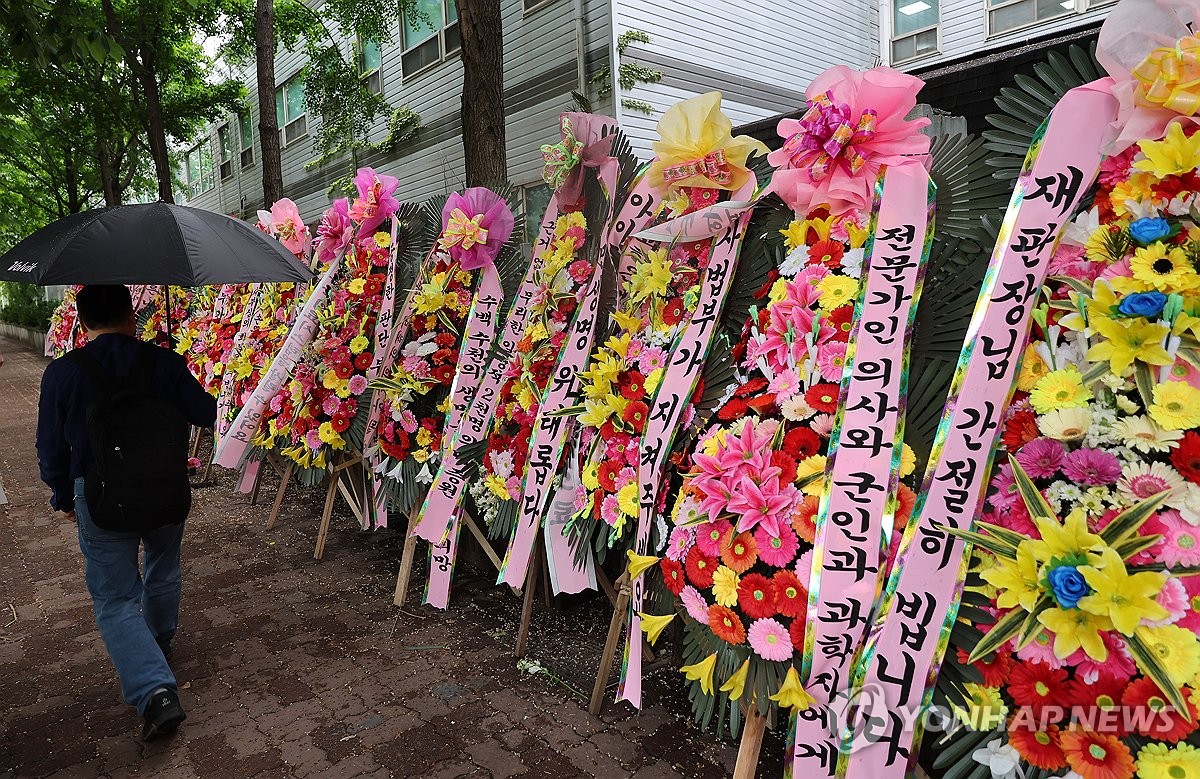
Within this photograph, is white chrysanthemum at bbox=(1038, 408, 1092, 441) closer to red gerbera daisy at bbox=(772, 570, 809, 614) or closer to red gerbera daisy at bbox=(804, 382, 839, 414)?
red gerbera daisy at bbox=(804, 382, 839, 414)

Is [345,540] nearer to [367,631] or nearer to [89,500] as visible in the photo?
[367,631]

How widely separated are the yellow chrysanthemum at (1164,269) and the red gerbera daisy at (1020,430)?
39cm

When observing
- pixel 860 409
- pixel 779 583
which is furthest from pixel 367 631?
pixel 860 409

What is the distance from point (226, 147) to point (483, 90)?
19794 millimetres

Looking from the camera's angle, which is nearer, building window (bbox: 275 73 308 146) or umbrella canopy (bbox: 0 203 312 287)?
umbrella canopy (bbox: 0 203 312 287)

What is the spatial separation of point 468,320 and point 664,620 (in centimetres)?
213

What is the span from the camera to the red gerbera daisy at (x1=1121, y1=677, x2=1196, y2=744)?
161 cm

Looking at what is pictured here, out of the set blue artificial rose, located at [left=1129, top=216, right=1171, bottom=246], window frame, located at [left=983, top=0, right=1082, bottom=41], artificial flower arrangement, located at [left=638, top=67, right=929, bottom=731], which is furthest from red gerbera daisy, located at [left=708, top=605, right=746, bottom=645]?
window frame, located at [left=983, top=0, right=1082, bottom=41]

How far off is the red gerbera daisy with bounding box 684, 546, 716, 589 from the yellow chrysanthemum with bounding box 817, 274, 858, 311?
814 mm

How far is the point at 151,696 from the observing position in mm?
3029

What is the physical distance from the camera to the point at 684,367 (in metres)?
2.74

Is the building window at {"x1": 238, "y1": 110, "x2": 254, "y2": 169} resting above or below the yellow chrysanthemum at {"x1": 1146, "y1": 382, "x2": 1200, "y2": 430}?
above

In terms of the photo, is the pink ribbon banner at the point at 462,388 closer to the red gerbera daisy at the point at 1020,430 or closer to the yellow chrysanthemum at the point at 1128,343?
the red gerbera daisy at the point at 1020,430

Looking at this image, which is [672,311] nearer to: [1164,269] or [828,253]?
[828,253]
